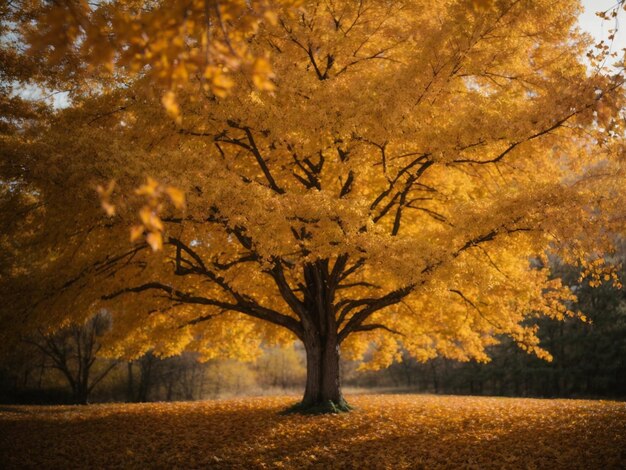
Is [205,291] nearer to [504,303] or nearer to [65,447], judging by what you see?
[65,447]

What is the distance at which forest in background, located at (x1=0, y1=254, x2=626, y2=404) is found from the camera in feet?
80.4

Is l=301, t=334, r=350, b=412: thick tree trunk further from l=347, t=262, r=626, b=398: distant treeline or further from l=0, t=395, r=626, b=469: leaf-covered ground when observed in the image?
l=347, t=262, r=626, b=398: distant treeline

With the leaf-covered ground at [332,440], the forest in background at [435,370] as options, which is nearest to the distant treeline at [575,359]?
the forest in background at [435,370]

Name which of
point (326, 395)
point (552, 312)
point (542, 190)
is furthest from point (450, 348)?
point (542, 190)

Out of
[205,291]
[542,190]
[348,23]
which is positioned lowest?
[205,291]

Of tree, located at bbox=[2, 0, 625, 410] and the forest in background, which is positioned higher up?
tree, located at bbox=[2, 0, 625, 410]

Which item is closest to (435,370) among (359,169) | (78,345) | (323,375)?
(78,345)

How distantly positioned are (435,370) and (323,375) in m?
35.8

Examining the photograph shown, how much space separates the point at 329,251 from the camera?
675 centimetres

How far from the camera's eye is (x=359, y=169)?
790 centimetres

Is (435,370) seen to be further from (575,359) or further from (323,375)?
(323,375)

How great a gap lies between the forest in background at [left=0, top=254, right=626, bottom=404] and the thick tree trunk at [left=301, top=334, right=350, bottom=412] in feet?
52.7

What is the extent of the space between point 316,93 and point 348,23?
269cm

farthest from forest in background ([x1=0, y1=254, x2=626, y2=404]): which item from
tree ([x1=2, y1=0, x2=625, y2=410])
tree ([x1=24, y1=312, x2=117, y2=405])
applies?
tree ([x1=2, y1=0, x2=625, y2=410])
